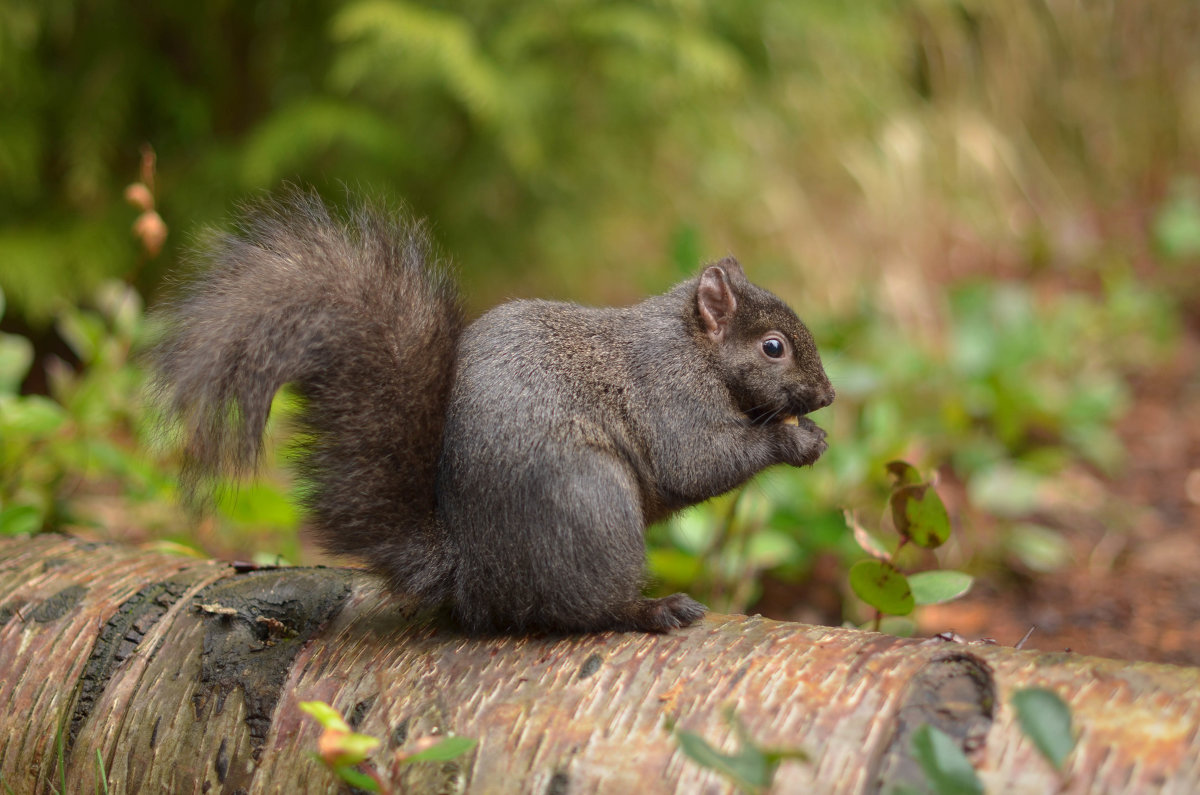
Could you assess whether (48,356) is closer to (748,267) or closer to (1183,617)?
(748,267)

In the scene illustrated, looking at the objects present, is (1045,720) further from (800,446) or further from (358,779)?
(800,446)

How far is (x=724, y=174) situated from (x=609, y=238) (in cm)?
89

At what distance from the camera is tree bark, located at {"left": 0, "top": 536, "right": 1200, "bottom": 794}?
121 centimetres

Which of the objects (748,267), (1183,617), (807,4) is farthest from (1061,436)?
(807,4)

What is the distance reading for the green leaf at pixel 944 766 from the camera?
104cm

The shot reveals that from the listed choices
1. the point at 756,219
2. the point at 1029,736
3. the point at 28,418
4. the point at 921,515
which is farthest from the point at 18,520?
the point at 756,219

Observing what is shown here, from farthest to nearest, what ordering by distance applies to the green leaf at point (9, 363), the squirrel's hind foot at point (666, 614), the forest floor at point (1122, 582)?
the forest floor at point (1122, 582) → the green leaf at point (9, 363) → the squirrel's hind foot at point (666, 614)

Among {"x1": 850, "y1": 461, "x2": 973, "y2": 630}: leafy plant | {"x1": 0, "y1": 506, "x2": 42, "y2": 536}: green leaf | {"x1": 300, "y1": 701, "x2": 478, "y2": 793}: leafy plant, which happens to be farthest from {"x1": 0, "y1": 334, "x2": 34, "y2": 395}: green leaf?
{"x1": 850, "y1": 461, "x2": 973, "y2": 630}: leafy plant

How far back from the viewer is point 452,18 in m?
3.74

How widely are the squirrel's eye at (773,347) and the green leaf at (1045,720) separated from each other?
1.11 metres

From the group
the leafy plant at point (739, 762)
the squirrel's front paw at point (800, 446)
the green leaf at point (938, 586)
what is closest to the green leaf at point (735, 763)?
the leafy plant at point (739, 762)

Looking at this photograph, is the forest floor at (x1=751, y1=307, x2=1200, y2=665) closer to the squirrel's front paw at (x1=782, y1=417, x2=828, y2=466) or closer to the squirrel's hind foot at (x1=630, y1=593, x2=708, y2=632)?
the squirrel's front paw at (x1=782, y1=417, x2=828, y2=466)

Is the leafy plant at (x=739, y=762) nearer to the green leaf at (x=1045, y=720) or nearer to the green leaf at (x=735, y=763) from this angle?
the green leaf at (x=735, y=763)

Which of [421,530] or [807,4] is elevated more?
[807,4]
